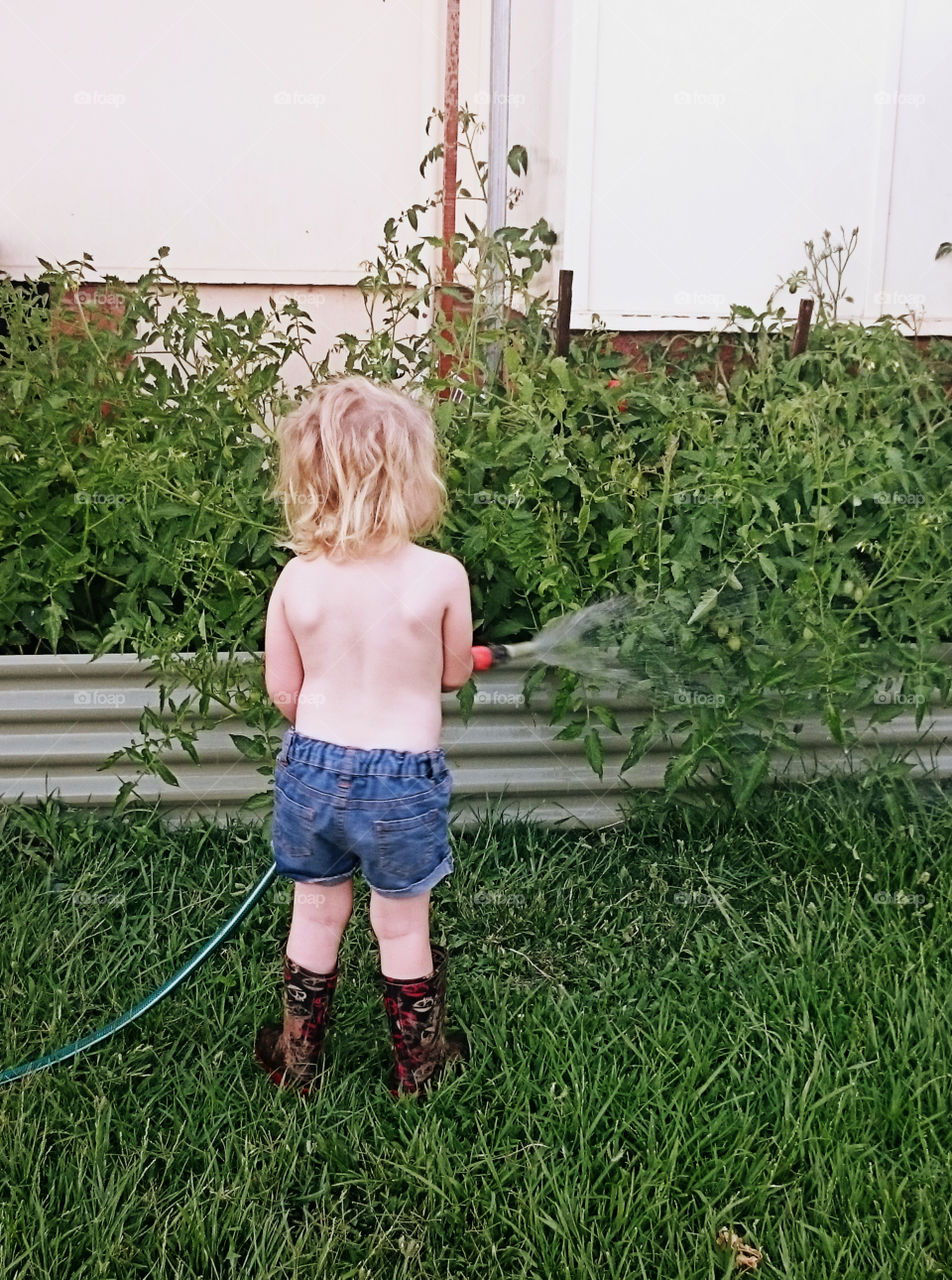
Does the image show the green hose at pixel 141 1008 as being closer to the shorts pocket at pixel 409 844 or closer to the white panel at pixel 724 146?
the shorts pocket at pixel 409 844

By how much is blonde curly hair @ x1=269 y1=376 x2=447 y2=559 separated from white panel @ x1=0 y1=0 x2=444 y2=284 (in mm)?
3393

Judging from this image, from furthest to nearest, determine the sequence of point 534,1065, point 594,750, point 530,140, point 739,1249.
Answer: point 530,140
point 594,750
point 534,1065
point 739,1249

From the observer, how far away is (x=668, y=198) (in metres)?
3.73

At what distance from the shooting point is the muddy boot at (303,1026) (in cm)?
211

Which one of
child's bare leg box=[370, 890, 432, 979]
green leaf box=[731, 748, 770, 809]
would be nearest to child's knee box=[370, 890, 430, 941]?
child's bare leg box=[370, 890, 432, 979]

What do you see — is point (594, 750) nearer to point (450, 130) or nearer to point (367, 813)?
point (367, 813)

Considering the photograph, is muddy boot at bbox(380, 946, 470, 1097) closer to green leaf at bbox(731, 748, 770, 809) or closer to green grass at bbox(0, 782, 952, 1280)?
green grass at bbox(0, 782, 952, 1280)

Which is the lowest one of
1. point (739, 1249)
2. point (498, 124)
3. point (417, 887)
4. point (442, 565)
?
point (739, 1249)

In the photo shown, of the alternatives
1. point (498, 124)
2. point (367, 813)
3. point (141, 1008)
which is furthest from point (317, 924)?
point (498, 124)

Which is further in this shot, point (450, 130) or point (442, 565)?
point (450, 130)

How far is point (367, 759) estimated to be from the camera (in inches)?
78.4

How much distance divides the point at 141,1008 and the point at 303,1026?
310mm

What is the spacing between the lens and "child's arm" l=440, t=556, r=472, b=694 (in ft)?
6.66

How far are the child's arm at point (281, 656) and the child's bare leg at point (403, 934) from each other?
370 millimetres
